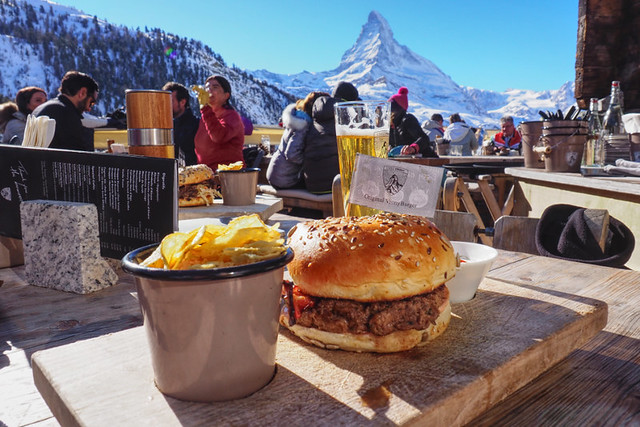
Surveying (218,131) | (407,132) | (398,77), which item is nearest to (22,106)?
(218,131)

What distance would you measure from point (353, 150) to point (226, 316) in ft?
2.87

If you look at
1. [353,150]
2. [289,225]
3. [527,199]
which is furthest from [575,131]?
[353,150]

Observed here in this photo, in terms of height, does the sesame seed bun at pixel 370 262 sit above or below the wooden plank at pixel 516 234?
above

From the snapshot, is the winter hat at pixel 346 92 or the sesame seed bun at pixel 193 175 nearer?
the sesame seed bun at pixel 193 175

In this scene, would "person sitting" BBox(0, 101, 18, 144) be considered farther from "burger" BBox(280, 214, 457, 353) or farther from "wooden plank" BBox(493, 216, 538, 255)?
"burger" BBox(280, 214, 457, 353)

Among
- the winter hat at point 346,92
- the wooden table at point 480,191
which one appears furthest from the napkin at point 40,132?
the winter hat at point 346,92

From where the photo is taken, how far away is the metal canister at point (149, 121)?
142 cm

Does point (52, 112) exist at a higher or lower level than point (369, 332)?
higher

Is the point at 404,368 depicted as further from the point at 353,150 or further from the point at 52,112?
the point at 52,112

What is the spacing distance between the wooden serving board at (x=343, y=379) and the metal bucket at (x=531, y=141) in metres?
3.00

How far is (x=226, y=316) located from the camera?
2.25 ft

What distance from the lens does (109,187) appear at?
1.41m

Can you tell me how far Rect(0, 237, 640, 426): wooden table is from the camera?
74cm

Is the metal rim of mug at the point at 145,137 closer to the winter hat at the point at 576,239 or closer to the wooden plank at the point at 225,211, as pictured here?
the wooden plank at the point at 225,211
